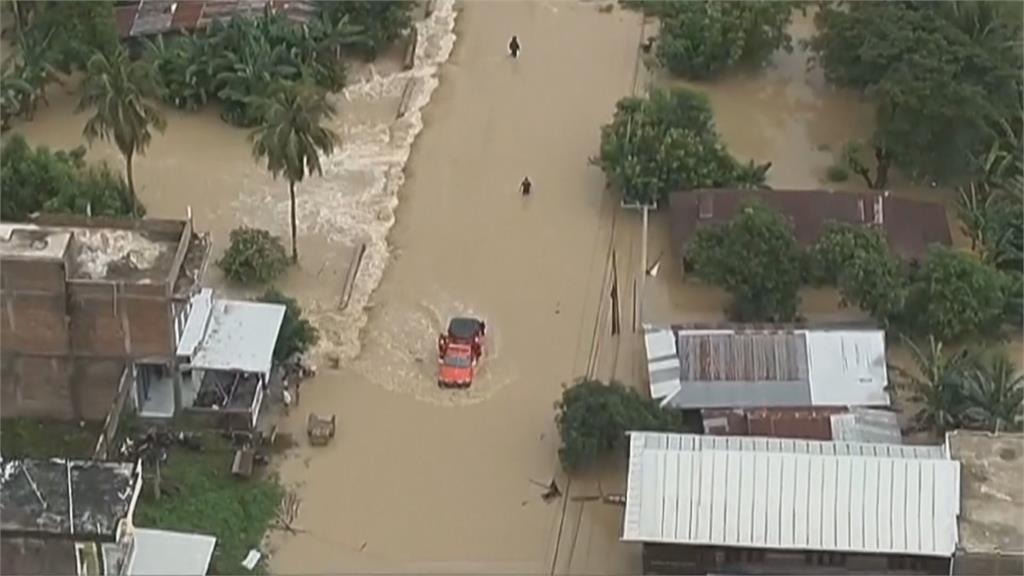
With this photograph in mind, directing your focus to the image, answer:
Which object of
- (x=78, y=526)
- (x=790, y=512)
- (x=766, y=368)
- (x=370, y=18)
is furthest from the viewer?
(x=370, y=18)

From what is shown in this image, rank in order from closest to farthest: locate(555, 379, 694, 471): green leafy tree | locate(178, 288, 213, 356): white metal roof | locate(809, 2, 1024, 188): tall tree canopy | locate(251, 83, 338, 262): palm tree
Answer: locate(555, 379, 694, 471): green leafy tree → locate(178, 288, 213, 356): white metal roof → locate(251, 83, 338, 262): palm tree → locate(809, 2, 1024, 188): tall tree canopy

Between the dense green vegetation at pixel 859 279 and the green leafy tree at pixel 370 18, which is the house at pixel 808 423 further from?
the green leafy tree at pixel 370 18

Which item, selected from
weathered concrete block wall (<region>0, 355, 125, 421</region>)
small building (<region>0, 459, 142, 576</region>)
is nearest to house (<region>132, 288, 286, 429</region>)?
weathered concrete block wall (<region>0, 355, 125, 421</region>)

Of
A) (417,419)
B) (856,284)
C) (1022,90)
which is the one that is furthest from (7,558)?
(1022,90)

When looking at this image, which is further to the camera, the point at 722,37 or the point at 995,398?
the point at 722,37

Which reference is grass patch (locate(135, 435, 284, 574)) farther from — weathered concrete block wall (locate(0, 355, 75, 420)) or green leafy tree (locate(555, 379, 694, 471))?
green leafy tree (locate(555, 379, 694, 471))

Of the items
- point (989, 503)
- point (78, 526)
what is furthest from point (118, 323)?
point (989, 503)

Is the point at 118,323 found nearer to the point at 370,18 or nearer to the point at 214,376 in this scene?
the point at 214,376
